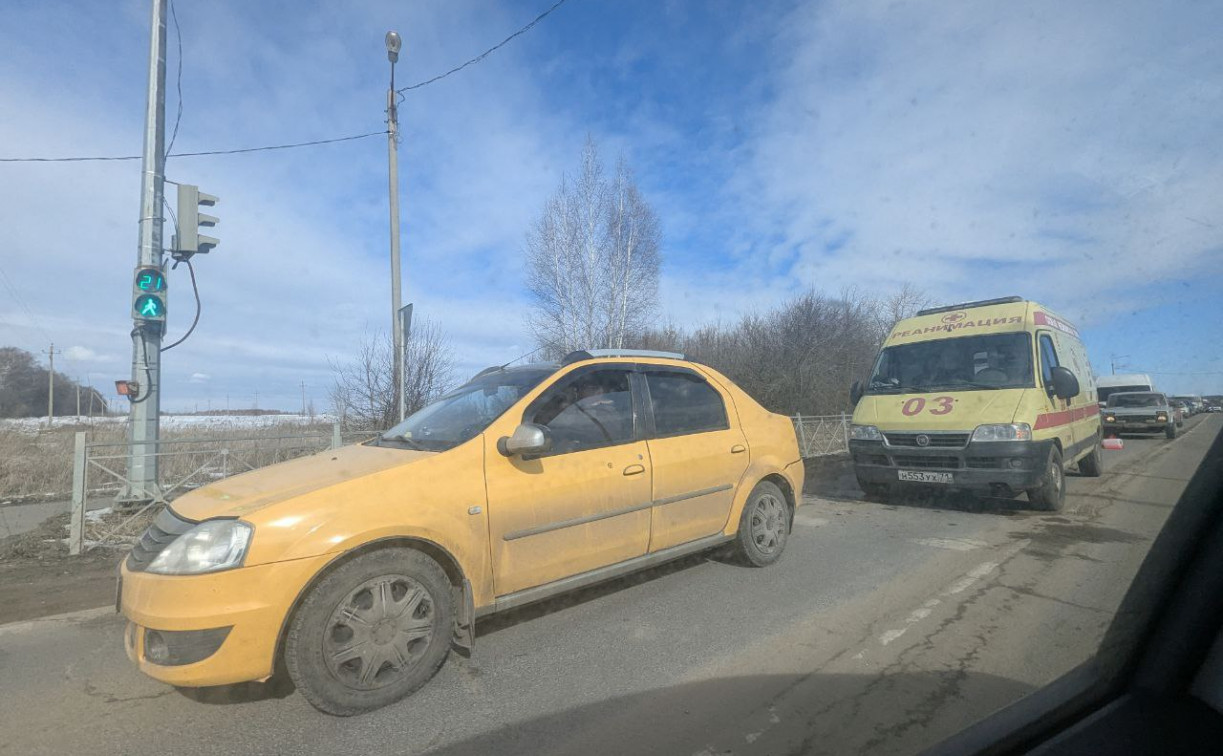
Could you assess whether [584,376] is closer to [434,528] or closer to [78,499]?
[434,528]

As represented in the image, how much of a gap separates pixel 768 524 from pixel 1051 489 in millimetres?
4286

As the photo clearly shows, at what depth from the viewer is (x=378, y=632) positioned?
2.96 m

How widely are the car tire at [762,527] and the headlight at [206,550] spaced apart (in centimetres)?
354

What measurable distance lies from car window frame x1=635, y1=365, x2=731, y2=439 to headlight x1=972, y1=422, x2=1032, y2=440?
384cm

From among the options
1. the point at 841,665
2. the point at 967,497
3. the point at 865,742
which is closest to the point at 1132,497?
the point at 967,497

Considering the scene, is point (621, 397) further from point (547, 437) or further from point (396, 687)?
point (396, 687)

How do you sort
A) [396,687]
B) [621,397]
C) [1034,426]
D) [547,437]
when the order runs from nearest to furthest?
1. [396,687]
2. [547,437]
3. [621,397]
4. [1034,426]

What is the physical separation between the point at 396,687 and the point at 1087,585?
471 centimetres

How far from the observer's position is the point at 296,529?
9.07 feet

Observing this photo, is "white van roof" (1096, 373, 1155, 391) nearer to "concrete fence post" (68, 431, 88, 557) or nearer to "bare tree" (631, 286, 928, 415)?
"bare tree" (631, 286, 928, 415)

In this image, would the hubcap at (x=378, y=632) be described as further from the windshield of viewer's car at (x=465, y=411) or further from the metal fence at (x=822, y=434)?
the metal fence at (x=822, y=434)

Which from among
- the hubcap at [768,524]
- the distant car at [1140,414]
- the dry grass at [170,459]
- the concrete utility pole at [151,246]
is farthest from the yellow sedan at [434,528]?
the distant car at [1140,414]

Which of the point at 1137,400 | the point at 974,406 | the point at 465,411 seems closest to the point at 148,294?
the point at 465,411

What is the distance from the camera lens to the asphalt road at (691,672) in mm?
2631
